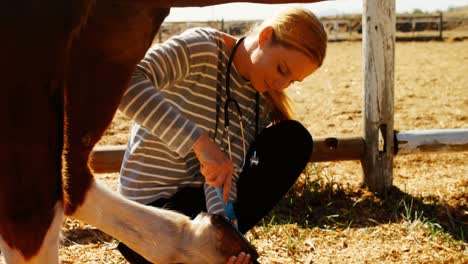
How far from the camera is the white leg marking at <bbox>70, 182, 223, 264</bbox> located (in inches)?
60.3

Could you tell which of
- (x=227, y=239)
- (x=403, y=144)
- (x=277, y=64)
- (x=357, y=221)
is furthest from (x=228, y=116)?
(x=403, y=144)

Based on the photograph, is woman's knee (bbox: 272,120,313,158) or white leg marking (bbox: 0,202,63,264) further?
woman's knee (bbox: 272,120,313,158)

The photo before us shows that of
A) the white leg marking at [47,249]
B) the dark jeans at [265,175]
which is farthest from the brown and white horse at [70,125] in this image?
the dark jeans at [265,175]

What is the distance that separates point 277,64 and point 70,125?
23.3 inches

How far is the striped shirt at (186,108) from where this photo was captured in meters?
1.62

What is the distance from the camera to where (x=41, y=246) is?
1188 millimetres

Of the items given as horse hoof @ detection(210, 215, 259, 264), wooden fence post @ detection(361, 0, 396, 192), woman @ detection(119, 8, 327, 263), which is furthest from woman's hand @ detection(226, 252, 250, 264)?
wooden fence post @ detection(361, 0, 396, 192)

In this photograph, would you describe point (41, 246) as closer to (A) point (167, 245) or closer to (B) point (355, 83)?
(A) point (167, 245)

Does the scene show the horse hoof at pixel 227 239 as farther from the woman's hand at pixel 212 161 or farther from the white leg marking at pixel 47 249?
the white leg marking at pixel 47 249

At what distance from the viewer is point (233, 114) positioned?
188cm

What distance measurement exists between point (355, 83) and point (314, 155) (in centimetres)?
442

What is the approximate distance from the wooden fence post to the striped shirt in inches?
39.7

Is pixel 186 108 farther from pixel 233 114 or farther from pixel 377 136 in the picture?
pixel 377 136

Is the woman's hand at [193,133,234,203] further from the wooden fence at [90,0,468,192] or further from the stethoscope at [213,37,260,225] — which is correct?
the wooden fence at [90,0,468,192]
